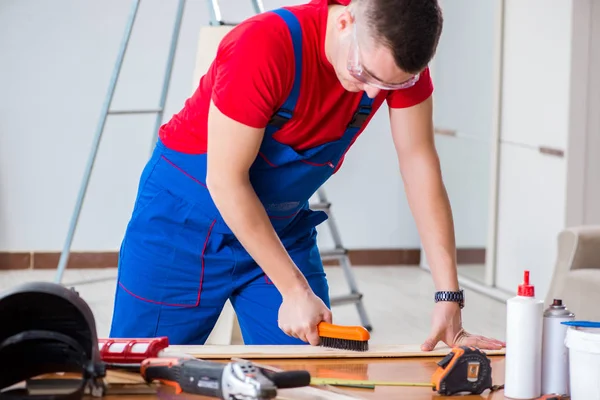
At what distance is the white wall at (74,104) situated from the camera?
18.4ft

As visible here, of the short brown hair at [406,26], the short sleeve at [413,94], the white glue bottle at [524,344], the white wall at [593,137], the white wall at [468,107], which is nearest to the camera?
the white glue bottle at [524,344]

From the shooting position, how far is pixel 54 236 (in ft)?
18.7

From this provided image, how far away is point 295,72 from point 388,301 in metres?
3.52

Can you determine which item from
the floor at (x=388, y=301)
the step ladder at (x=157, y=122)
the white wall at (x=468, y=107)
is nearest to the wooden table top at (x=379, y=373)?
the step ladder at (x=157, y=122)

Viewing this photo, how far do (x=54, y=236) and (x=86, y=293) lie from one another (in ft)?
2.13

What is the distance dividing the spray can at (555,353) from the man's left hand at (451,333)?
276mm

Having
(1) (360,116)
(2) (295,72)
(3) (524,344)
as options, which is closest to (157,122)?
(1) (360,116)

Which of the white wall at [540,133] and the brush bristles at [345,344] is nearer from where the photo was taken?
the brush bristles at [345,344]

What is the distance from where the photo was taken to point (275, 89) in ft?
5.85

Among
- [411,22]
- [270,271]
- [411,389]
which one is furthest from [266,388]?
[411,22]

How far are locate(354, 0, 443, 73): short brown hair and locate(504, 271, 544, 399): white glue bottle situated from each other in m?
0.43

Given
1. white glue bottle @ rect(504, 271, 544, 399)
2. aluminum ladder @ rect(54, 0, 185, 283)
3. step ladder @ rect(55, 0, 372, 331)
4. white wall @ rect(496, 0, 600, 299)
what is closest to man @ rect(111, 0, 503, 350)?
white glue bottle @ rect(504, 271, 544, 399)

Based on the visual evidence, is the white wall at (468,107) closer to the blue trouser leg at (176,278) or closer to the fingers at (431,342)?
the blue trouser leg at (176,278)

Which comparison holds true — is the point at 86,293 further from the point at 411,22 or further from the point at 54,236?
the point at 411,22
